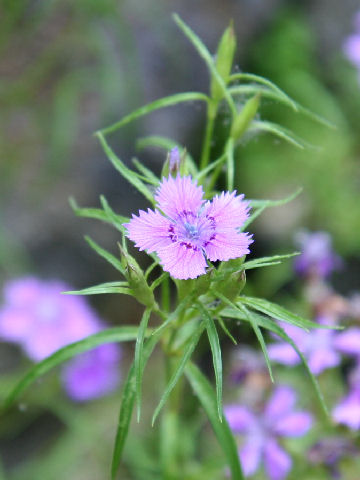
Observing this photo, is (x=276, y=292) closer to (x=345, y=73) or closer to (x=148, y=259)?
(x=148, y=259)

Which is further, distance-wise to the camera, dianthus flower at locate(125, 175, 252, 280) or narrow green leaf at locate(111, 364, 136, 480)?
A: narrow green leaf at locate(111, 364, 136, 480)

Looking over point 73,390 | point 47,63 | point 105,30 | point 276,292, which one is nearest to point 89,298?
point 73,390

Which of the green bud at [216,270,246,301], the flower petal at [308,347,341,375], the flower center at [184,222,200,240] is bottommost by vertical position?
the green bud at [216,270,246,301]

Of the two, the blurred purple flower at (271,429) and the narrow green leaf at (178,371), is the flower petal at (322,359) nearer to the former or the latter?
the blurred purple flower at (271,429)

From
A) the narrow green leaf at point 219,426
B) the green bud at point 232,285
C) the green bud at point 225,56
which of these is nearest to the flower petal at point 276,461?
the narrow green leaf at point 219,426

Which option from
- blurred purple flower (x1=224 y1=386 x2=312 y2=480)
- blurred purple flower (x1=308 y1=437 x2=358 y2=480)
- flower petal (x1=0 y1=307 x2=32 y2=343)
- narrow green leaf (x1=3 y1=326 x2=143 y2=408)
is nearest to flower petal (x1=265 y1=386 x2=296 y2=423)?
blurred purple flower (x1=224 y1=386 x2=312 y2=480)

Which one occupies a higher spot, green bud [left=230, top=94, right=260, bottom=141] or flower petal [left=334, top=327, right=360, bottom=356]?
green bud [left=230, top=94, right=260, bottom=141]

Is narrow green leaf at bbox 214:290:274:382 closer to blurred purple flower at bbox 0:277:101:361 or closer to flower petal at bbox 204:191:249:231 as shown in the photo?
flower petal at bbox 204:191:249:231
